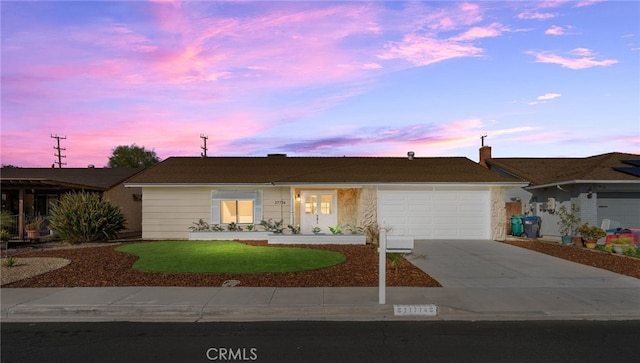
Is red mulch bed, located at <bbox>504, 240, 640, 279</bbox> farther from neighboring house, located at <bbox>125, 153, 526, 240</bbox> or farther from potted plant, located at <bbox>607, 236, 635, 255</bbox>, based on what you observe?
neighboring house, located at <bbox>125, 153, 526, 240</bbox>

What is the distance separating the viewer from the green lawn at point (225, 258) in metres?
11.6

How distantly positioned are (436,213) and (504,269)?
26.0 feet

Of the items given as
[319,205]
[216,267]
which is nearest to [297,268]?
[216,267]

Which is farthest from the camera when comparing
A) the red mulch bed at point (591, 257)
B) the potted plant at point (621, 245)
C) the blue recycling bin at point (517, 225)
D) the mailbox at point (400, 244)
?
the blue recycling bin at point (517, 225)

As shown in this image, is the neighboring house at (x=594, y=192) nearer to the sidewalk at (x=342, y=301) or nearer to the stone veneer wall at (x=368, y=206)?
the stone veneer wall at (x=368, y=206)

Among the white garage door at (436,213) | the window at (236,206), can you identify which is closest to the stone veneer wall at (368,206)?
the white garage door at (436,213)

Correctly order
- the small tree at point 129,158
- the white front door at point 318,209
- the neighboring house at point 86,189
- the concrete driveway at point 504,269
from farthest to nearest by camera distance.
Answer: the small tree at point 129,158
the neighboring house at point 86,189
the white front door at point 318,209
the concrete driveway at point 504,269

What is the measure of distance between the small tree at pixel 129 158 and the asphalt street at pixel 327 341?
6422cm

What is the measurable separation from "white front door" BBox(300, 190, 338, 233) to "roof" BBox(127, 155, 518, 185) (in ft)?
3.30

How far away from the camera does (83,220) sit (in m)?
18.3

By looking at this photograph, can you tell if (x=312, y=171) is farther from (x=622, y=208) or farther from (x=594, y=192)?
(x=622, y=208)

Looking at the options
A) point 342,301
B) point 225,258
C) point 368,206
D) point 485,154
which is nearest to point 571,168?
point 485,154

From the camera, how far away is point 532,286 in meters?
9.73

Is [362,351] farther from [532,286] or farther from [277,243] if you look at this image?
[277,243]
